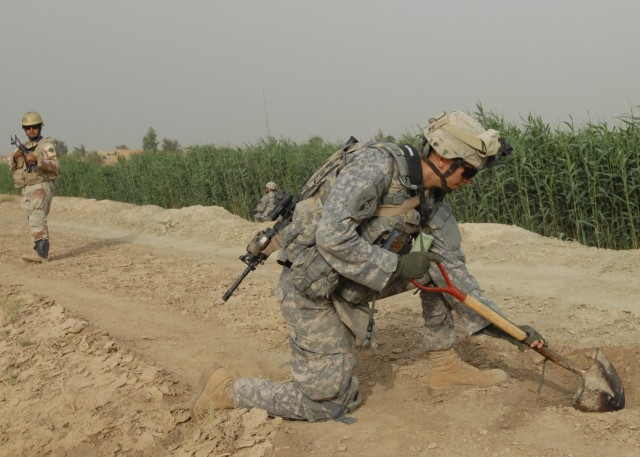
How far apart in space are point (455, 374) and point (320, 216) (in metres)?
1.36

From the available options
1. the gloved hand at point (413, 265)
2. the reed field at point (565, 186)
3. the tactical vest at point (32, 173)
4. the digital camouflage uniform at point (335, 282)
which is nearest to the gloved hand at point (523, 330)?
the digital camouflage uniform at point (335, 282)

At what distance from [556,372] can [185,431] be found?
233 cm

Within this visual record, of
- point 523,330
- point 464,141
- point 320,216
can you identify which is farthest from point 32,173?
point 523,330

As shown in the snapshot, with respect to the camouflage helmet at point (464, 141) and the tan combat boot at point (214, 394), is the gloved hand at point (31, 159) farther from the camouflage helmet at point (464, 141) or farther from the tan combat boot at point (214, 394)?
the camouflage helmet at point (464, 141)

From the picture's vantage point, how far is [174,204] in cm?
1753

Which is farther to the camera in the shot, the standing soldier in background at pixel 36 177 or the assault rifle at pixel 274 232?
the standing soldier in background at pixel 36 177

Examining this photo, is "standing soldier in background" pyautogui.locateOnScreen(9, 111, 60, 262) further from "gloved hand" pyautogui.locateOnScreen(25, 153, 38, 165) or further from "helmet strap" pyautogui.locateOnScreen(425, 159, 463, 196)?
"helmet strap" pyautogui.locateOnScreen(425, 159, 463, 196)

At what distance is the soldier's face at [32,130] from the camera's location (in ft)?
28.7

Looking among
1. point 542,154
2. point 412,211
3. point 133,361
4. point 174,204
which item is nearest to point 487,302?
point 412,211

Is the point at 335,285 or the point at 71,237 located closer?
the point at 335,285

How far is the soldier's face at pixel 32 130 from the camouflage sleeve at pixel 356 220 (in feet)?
21.7

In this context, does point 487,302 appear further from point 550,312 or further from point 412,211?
point 550,312

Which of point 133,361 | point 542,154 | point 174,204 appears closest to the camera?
point 133,361

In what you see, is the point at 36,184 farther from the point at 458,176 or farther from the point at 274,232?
the point at 458,176
